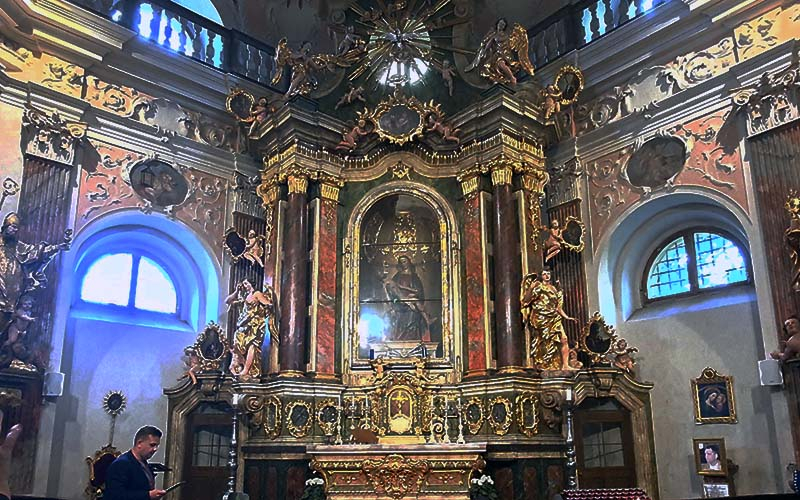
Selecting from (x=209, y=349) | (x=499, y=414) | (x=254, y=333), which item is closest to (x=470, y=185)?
(x=499, y=414)

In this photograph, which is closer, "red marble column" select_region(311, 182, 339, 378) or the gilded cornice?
"red marble column" select_region(311, 182, 339, 378)

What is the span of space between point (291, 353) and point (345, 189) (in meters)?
2.78

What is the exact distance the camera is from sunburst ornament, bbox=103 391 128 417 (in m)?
9.77

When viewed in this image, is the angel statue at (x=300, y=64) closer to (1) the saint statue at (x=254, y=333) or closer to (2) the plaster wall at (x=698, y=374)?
(1) the saint statue at (x=254, y=333)

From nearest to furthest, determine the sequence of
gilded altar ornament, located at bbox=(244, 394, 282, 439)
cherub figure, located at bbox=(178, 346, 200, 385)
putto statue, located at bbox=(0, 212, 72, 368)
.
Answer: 1. putto statue, located at bbox=(0, 212, 72, 368)
2. gilded altar ornament, located at bbox=(244, 394, 282, 439)
3. cherub figure, located at bbox=(178, 346, 200, 385)

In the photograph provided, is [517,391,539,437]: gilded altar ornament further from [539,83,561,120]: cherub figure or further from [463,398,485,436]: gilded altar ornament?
[539,83,561,120]: cherub figure

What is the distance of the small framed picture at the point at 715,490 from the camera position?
879cm

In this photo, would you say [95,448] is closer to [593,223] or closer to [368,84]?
[368,84]

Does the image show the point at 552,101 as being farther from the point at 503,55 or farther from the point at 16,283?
the point at 16,283

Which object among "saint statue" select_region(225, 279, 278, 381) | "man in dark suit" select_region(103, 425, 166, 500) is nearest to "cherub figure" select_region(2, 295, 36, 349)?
"saint statue" select_region(225, 279, 278, 381)

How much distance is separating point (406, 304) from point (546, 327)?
2159 mm

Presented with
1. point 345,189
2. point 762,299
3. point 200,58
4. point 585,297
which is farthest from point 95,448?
point 762,299

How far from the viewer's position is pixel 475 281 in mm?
10133

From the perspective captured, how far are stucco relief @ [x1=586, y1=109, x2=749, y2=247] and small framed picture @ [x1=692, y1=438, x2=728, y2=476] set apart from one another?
3063mm
